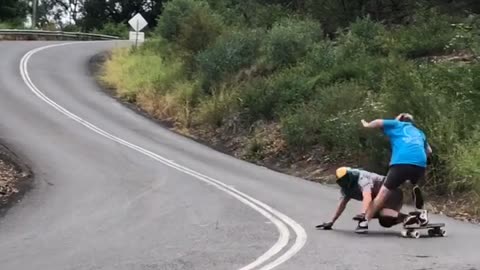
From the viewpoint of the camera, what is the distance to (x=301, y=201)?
1483cm

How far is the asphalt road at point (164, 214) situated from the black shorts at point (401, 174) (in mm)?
732

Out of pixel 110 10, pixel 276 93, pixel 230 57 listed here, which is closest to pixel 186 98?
pixel 230 57

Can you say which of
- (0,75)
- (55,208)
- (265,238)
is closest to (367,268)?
(265,238)

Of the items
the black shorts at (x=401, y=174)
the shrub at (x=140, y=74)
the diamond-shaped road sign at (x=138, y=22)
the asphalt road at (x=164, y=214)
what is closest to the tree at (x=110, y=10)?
the diamond-shaped road sign at (x=138, y=22)

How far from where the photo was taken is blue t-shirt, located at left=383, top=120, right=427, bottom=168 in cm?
1072

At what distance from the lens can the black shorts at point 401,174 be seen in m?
10.7

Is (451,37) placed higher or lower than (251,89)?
higher

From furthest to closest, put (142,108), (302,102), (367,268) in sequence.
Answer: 1. (142,108)
2. (302,102)
3. (367,268)

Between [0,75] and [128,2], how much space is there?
47.0 meters

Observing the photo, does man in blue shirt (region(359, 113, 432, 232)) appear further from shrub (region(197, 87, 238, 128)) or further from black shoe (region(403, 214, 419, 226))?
shrub (region(197, 87, 238, 128))

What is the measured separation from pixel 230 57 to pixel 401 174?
19.3 meters

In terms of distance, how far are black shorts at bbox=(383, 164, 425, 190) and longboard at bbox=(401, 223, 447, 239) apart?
603 millimetres

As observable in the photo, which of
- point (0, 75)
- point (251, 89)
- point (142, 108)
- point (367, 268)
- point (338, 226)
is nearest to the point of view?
point (367, 268)

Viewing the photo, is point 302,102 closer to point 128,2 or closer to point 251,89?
point 251,89
